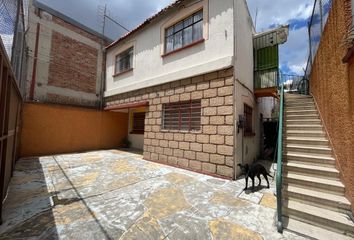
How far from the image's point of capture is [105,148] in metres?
10.9

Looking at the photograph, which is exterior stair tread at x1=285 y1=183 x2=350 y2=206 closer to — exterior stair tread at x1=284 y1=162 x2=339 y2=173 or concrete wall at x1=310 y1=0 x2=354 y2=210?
concrete wall at x1=310 y1=0 x2=354 y2=210

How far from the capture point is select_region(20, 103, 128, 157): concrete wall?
26.3ft

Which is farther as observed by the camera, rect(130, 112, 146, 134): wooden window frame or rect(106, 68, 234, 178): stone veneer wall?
rect(130, 112, 146, 134): wooden window frame

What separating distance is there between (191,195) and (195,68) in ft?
13.9

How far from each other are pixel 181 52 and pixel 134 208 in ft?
18.5

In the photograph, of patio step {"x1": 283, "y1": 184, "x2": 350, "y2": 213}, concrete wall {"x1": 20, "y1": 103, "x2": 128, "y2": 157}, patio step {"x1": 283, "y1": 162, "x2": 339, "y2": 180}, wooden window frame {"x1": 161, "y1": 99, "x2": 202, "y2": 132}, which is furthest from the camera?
concrete wall {"x1": 20, "y1": 103, "x2": 128, "y2": 157}

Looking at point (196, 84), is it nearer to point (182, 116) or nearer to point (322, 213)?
point (182, 116)

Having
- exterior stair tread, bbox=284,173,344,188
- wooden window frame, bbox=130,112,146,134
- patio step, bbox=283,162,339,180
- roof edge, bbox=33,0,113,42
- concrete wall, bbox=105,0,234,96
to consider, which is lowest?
exterior stair tread, bbox=284,173,344,188

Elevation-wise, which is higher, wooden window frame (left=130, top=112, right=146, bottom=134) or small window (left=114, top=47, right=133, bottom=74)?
small window (left=114, top=47, right=133, bottom=74)

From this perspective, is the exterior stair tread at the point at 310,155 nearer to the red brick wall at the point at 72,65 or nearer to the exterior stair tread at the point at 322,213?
the exterior stair tread at the point at 322,213

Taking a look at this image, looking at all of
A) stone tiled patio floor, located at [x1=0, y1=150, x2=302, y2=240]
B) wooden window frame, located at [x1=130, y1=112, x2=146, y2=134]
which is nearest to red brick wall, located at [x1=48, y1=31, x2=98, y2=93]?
wooden window frame, located at [x1=130, y1=112, x2=146, y2=134]

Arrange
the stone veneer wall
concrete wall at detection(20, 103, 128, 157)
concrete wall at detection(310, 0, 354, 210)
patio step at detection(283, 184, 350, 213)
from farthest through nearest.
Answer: concrete wall at detection(20, 103, 128, 157)
the stone veneer wall
patio step at detection(283, 184, 350, 213)
concrete wall at detection(310, 0, 354, 210)

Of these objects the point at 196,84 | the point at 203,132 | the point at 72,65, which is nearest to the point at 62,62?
the point at 72,65

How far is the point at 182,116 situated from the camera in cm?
652
